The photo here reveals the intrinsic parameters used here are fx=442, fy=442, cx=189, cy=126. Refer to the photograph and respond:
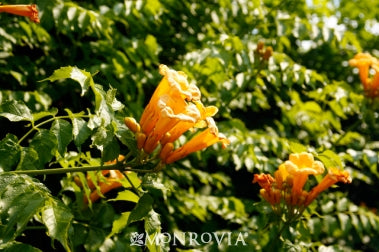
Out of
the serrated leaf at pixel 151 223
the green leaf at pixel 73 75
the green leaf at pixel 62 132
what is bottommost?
the serrated leaf at pixel 151 223

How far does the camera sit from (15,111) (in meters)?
2.05

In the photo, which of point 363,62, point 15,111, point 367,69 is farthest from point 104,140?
point 367,69

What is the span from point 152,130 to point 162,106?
162 millimetres

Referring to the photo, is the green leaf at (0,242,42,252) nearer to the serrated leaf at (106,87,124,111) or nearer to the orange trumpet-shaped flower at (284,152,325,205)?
the serrated leaf at (106,87,124,111)

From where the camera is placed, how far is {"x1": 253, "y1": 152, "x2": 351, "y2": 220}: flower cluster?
2.45 m

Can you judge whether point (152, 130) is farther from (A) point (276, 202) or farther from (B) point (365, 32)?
(B) point (365, 32)

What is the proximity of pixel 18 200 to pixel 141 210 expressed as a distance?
1.55ft

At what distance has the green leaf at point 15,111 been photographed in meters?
→ 2.02

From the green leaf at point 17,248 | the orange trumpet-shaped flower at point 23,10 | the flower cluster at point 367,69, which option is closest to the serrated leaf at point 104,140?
the green leaf at point 17,248

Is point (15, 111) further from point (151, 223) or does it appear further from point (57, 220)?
point (151, 223)

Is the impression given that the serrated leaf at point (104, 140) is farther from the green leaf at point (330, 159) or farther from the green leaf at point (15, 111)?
the green leaf at point (330, 159)

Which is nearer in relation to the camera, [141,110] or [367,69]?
[141,110]

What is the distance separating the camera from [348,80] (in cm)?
Result: 650

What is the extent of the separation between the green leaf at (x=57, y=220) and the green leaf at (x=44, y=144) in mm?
388
